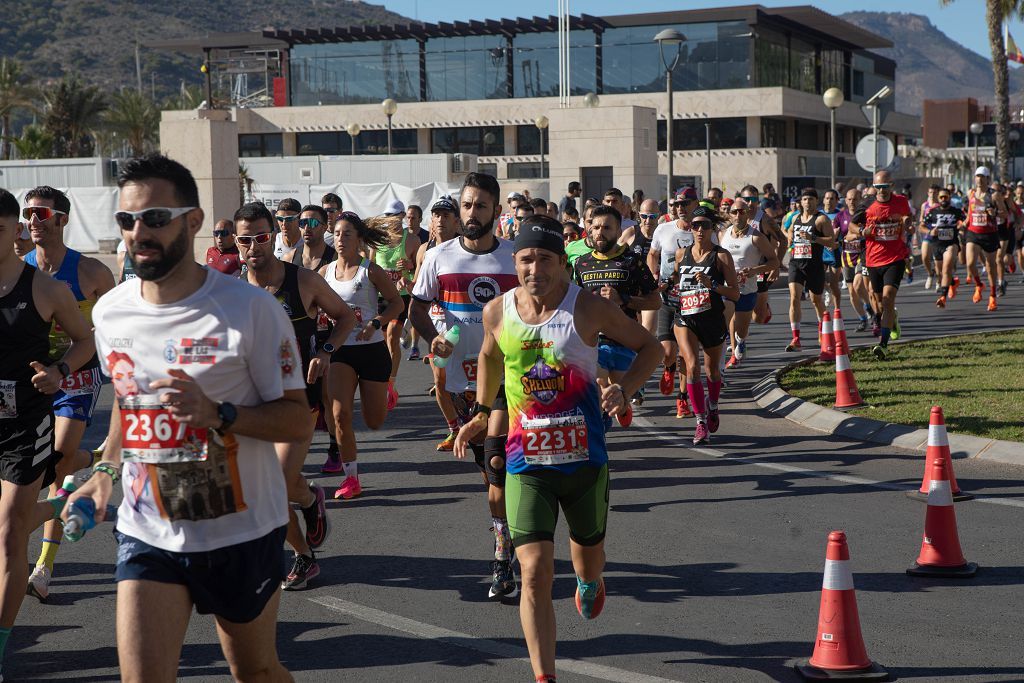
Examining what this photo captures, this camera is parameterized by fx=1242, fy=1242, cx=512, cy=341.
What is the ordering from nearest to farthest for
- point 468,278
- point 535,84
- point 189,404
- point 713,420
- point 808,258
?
point 189,404 < point 468,278 < point 713,420 < point 808,258 < point 535,84

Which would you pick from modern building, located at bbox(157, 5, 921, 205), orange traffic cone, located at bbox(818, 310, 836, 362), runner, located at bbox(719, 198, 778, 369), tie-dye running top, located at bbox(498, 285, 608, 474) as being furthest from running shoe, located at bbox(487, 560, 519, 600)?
modern building, located at bbox(157, 5, 921, 205)

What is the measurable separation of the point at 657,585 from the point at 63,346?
141 inches

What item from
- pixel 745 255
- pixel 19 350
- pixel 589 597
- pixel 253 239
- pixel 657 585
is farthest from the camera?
pixel 745 255

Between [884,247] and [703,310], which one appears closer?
[703,310]

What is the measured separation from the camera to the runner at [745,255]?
1318 centimetres

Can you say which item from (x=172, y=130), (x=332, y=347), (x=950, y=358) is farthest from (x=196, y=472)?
(x=172, y=130)

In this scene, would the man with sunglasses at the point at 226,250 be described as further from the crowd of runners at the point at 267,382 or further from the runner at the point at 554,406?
the runner at the point at 554,406

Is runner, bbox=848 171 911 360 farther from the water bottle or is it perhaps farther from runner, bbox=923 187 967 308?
the water bottle

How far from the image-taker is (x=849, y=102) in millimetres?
71125

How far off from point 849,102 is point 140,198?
71.7m

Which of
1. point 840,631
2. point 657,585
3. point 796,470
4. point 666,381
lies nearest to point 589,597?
point 840,631

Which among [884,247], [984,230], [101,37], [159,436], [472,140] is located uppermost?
[101,37]

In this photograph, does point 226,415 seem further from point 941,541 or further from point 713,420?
point 713,420

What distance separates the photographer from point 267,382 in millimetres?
3812
